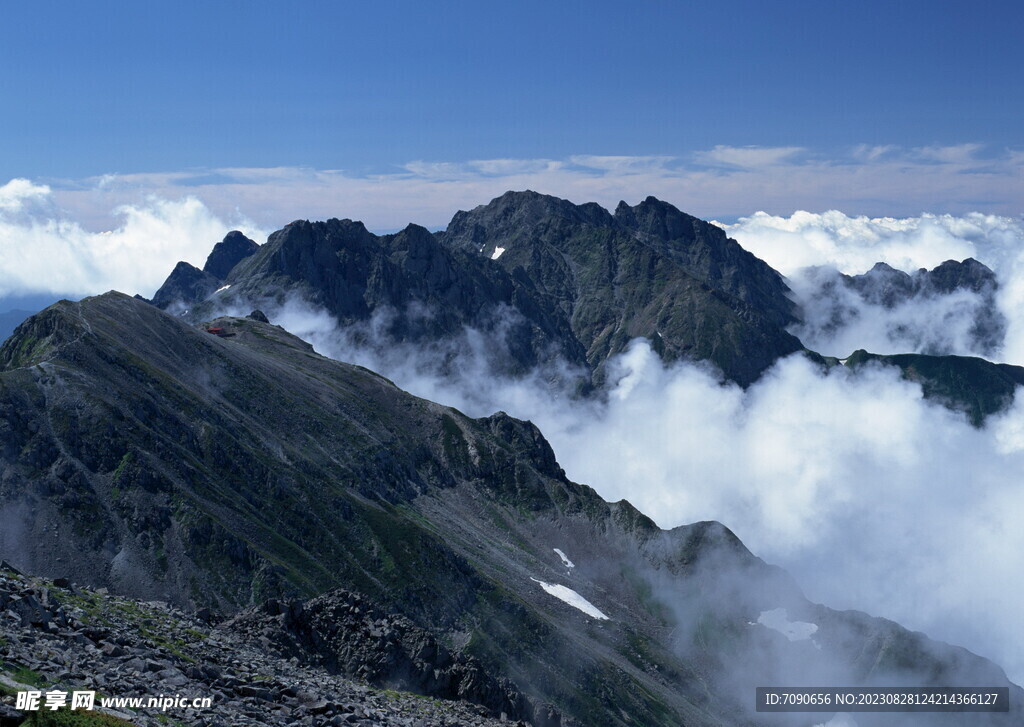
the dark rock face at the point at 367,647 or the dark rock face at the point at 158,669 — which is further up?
the dark rock face at the point at 158,669

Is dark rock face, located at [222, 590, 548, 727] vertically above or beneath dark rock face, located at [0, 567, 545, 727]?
beneath

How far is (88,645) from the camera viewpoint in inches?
2137

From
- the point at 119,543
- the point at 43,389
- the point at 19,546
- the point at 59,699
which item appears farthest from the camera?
the point at 43,389

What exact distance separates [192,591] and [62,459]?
35.3 metres

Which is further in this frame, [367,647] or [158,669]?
[367,647]

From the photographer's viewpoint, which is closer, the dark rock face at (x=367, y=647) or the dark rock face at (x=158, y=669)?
the dark rock face at (x=158, y=669)

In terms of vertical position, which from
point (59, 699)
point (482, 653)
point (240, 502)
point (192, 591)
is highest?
point (59, 699)

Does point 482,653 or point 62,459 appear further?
point 482,653

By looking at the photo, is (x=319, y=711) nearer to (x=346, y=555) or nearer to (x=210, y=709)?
(x=210, y=709)

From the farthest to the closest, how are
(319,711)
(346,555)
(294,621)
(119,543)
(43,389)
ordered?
(346,555), (43,389), (119,543), (294,621), (319,711)

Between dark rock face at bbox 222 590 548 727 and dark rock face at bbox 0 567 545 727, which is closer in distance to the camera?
dark rock face at bbox 0 567 545 727

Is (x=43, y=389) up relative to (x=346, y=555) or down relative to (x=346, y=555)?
up

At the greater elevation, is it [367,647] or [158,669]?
[158,669]

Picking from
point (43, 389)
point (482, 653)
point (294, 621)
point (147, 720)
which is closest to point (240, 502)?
point (43, 389)
